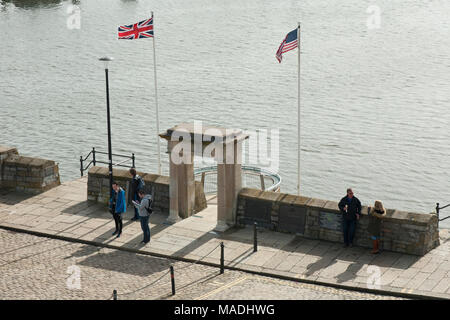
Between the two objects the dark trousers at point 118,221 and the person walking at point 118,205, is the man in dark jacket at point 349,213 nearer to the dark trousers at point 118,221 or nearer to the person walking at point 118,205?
the person walking at point 118,205

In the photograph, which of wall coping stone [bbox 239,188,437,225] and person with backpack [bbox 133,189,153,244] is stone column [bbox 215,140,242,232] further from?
person with backpack [bbox 133,189,153,244]

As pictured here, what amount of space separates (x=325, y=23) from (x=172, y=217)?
2193 inches

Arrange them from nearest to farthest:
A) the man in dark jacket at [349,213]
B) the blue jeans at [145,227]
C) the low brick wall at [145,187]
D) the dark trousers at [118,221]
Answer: the man in dark jacket at [349,213], the blue jeans at [145,227], the dark trousers at [118,221], the low brick wall at [145,187]

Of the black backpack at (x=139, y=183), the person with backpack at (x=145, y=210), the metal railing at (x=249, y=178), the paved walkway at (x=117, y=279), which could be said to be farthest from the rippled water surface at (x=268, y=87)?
the paved walkway at (x=117, y=279)

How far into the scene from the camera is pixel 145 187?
87.2 feet

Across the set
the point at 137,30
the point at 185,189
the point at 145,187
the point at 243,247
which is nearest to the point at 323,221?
the point at 243,247

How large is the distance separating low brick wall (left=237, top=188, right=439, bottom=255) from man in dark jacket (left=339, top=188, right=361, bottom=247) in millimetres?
242

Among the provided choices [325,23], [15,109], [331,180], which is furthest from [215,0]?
[331,180]

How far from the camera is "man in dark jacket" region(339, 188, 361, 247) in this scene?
22.4 m

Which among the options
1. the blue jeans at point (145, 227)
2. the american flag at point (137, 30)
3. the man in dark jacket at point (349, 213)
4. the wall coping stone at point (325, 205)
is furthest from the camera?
the american flag at point (137, 30)

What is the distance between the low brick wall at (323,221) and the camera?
870 inches

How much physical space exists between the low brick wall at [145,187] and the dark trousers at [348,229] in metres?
5.82

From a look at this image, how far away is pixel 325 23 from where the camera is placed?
78.1 meters

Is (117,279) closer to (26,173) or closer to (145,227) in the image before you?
(145,227)
